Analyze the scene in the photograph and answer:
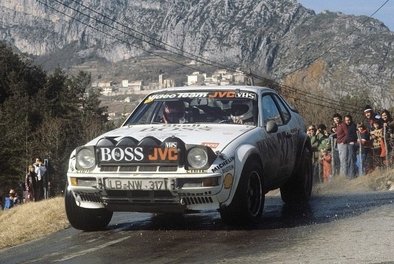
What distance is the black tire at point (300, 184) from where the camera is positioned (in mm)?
9570

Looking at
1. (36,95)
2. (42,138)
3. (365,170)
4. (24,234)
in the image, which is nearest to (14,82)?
(36,95)

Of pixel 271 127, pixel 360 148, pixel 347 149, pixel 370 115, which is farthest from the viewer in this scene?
pixel 370 115

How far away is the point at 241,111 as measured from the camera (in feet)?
27.5

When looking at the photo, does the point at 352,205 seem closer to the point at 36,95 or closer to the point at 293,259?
the point at 293,259

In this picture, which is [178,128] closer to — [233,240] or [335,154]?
[233,240]

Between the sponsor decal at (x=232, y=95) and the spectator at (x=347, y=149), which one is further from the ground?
the sponsor decal at (x=232, y=95)

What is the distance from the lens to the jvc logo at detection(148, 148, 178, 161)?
7008mm

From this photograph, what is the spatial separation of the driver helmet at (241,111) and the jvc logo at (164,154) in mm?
1392

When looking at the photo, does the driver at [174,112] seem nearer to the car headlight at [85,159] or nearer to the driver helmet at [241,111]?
the driver helmet at [241,111]

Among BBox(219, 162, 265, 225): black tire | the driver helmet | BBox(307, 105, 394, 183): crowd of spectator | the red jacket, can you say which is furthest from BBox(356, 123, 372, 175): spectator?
BBox(219, 162, 265, 225): black tire

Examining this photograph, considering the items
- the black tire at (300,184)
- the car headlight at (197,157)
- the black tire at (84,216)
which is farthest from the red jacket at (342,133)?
the car headlight at (197,157)

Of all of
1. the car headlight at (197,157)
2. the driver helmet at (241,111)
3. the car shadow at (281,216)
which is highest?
the driver helmet at (241,111)

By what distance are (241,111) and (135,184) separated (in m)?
1.85

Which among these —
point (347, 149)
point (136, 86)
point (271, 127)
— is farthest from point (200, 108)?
point (136, 86)
